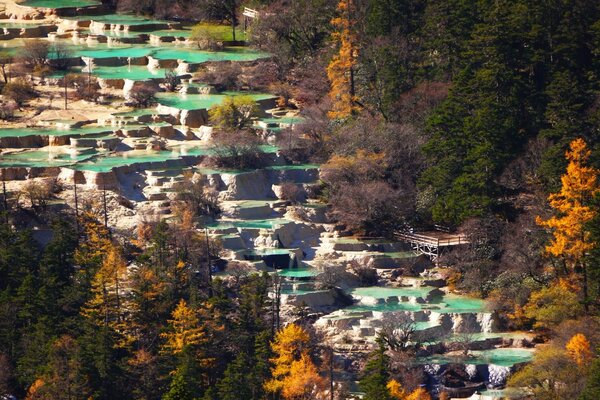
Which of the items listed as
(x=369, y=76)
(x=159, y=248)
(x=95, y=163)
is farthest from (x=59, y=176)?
(x=369, y=76)

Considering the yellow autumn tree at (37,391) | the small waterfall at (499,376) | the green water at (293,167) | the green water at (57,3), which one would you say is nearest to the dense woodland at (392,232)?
the yellow autumn tree at (37,391)

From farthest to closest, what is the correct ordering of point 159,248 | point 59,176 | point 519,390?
point 59,176 → point 159,248 → point 519,390

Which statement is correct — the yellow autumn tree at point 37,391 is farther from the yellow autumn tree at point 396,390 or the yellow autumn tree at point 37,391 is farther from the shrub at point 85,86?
the shrub at point 85,86

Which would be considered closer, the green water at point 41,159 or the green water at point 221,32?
the green water at point 41,159

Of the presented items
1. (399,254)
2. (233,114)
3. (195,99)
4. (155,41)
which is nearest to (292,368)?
(399,254)

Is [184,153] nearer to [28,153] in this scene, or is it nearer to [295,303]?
[28,153]

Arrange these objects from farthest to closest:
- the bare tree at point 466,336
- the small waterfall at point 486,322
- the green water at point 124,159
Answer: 1. the green water at point 124,159
2. the small waterfall at point 486,322
3. the bare tree at point 466,336
